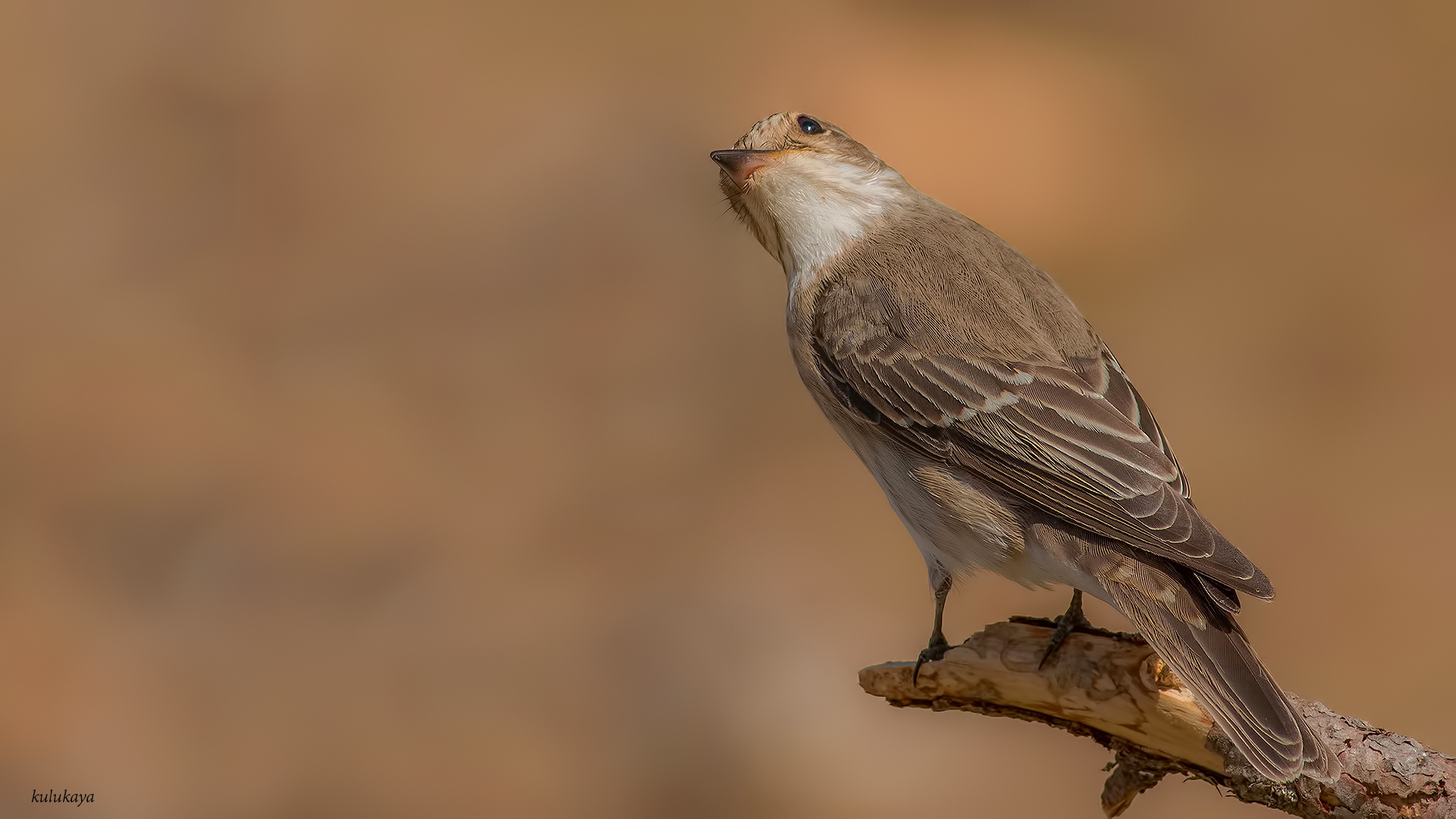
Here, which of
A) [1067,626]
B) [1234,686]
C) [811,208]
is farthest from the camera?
[811,208]

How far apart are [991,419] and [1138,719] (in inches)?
42.1

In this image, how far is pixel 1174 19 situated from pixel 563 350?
7752mm

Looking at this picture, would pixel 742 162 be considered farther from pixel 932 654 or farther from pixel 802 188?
pixel 932 654

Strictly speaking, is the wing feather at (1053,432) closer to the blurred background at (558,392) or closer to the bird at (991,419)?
the bird at (991,419)

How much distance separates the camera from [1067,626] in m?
4.09

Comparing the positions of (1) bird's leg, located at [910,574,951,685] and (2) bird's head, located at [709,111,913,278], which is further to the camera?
(2) bird's head, located at [709,111,913,278]

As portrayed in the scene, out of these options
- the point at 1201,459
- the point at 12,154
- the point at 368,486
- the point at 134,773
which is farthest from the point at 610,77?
the point at 134,773

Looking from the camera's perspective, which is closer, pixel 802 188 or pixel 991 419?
pixel 991 419

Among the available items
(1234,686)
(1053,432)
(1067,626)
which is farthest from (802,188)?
(1234,686)

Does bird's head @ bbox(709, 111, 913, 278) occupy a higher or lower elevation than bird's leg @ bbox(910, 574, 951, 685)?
higher

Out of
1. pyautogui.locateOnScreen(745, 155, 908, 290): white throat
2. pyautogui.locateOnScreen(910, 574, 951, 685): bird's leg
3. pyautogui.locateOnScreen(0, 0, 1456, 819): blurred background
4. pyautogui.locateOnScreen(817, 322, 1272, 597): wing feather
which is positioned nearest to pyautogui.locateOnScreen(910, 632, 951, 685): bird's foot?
pyautogui.locateOnScreen(910, 574, 951, 685): bird's leg

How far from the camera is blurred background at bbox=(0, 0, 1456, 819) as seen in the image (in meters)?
8.69

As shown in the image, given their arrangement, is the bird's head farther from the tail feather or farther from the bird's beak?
the tail feather

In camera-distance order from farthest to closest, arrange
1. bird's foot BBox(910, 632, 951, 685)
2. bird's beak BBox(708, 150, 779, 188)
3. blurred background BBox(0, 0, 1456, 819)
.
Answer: blurred background BBox(0, 0, 1456, 819) < bird's beak BBox(708, 150, 779, 188) < bird's foot BBox(910, 632, 951, 685)
